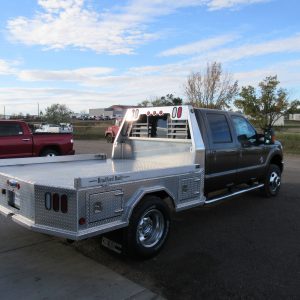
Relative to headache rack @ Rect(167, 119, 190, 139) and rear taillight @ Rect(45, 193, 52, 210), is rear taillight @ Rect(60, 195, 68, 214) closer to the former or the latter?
rear taillight @ Rect(45, 193, 52, 210)

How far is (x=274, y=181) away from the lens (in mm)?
8547

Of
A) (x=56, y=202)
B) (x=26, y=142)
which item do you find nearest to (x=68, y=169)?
(x=56, y=202)

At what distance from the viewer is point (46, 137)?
13227 mm

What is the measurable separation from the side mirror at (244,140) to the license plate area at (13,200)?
166 inches

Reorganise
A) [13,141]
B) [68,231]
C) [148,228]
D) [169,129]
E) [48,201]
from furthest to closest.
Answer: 1. [13,141]
2. [169,129]
3. [148,228]
4. [48,201]
5. [68,231]

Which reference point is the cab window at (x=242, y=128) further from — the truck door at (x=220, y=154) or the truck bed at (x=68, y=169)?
the truck bed at (x=68, y=169)

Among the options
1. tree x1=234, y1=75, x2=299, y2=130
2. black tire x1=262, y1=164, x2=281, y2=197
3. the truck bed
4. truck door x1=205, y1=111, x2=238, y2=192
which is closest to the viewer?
the truck bed

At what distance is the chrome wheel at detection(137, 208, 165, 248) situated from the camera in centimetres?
476

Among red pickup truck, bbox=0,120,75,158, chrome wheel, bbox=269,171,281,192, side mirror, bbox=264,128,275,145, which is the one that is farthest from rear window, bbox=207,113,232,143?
red pickup truck, bbox=0,120,75,158

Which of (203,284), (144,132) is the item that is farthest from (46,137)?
(203,284)

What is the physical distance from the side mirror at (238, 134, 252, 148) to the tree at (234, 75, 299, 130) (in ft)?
61.9

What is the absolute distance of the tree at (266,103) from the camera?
83.6ft

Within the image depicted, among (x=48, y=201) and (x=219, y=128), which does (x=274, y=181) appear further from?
(x=48, y=201)

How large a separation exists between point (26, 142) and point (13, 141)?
456mm
